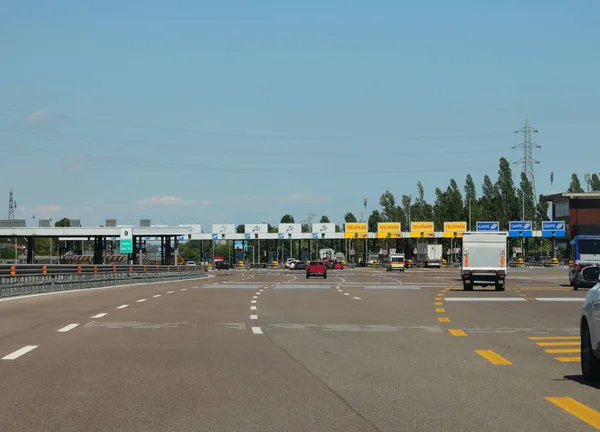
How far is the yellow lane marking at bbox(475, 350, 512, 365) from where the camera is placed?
12.9 m

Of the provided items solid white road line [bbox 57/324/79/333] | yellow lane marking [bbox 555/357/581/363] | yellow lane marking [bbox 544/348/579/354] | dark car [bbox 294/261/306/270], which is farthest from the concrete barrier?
dark car [bbox 294/261/306/270]

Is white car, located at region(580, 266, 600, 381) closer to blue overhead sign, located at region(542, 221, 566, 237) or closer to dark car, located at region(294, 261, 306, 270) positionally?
dark car, located at region(294, 261, 306, 270)

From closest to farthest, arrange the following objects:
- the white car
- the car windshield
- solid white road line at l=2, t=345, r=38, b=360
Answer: the white car, solid white road line at l=2, t=345, r=38, b=360, the car windshield

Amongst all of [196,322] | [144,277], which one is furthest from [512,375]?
[144,277]

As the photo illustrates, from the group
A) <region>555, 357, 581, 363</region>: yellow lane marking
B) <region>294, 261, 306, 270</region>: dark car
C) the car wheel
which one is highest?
the car wheel

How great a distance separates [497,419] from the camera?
26.7 ft

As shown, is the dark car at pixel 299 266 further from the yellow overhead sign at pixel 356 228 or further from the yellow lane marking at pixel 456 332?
the yellow lane marking at pixel 456 332

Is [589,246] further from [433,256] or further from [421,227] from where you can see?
[421,227]

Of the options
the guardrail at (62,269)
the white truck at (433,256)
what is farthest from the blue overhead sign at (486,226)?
the guardrail at (62,269)

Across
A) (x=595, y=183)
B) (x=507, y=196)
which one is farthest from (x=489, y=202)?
(x=595, y=183)

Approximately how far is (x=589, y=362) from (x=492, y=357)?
3.02 metres

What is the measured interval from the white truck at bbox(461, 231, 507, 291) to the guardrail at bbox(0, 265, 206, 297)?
18.5 meters

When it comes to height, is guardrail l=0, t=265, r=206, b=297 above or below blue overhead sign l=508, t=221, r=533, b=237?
below

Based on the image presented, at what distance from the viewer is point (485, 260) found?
43250mm
